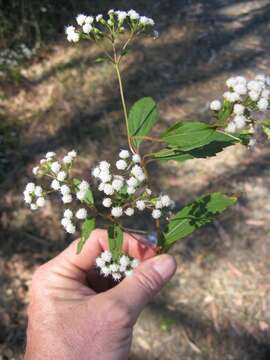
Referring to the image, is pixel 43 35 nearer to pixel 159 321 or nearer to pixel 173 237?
pixel 159 321

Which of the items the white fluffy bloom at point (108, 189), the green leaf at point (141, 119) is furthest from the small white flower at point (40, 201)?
the green leaf at point (141, 119)

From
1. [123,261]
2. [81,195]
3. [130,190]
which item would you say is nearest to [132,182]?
[130,190]

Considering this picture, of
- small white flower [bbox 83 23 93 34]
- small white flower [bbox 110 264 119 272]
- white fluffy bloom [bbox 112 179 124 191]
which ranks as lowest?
small white flower [bbox 110 264 119 272]

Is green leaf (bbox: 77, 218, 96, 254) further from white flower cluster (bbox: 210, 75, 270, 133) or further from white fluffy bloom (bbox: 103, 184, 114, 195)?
white flower cluster (bbox: 210, 75, 270, 133)

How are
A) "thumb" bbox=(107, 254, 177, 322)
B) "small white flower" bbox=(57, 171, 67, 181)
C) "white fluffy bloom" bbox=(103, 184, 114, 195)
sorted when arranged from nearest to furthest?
"white fluffy bloom" bbox=(103, 184, 114, 195) → "small white flower" bbox=(57, 171, 67, 181) → "thumb" bbox=(107, 254, 177, 322)

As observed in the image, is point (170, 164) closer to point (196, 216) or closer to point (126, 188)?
point (196, 216)

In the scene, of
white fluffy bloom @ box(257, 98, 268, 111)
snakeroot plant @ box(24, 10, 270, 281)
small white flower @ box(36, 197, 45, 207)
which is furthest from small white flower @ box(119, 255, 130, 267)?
white fluffy bloom @ box(257, 98, 268, 111)

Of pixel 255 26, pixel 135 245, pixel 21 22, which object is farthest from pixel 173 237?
pixel 255 26
